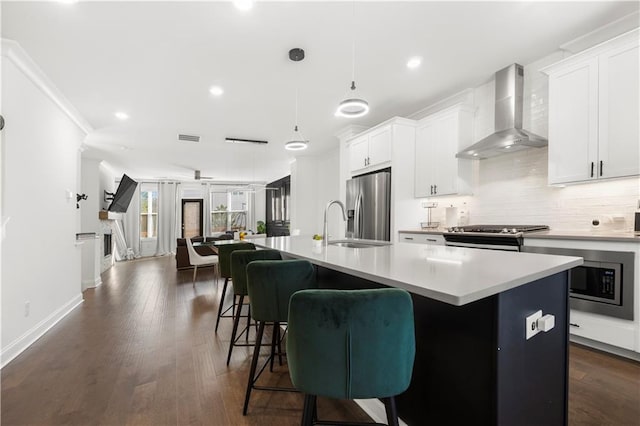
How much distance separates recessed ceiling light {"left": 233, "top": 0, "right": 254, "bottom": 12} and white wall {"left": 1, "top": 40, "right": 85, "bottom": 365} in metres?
2.00

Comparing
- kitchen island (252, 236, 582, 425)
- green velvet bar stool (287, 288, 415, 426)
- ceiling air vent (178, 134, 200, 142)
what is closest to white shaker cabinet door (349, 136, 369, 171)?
ceiling air vent (178, 134, 200, 142)

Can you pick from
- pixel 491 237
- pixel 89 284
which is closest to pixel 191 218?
pixel 89 284

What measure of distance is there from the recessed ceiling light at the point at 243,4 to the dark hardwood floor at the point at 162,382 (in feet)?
8.78

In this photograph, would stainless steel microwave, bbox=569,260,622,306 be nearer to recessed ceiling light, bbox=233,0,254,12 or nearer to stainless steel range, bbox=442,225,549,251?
stainless steel range, bbox=442,225,549,251

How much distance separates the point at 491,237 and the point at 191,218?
10059 mm

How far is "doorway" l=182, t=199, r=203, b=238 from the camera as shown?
10469 millimetres

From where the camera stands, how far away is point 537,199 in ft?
10.0

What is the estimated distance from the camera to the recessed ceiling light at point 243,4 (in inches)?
80.8

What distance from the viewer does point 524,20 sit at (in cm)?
234

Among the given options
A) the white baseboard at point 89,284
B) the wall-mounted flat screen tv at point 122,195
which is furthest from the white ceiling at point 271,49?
the white baseboard at point 89,284

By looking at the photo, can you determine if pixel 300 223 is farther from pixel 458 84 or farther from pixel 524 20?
pixel 524 20

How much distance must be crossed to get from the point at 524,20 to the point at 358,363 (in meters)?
2.93

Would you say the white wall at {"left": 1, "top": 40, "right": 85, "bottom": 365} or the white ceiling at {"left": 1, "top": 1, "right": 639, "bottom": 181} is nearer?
the white ceiling at {"left": 1, "top": 1, "right": 639, "bottom": 181}

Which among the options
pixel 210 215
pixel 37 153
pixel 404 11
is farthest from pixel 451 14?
pixel 210 215
